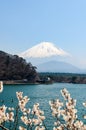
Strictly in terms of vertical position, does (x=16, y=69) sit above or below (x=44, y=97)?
above

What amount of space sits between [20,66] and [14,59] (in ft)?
10.6

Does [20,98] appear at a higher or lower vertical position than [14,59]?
lower

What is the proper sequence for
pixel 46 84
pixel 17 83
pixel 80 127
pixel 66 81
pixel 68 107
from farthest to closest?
pixel 66 81, pixel 46 84, pixel 17 83, pixel 68 107, pixel 80 127

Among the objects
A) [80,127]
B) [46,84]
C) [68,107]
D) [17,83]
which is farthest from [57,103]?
[46,84]

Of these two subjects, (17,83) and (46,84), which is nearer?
(17,83)

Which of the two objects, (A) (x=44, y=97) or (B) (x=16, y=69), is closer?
(A) (x=44, y=97)

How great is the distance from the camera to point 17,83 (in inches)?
5487

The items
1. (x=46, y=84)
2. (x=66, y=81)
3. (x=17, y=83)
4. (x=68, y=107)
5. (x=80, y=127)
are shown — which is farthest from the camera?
(x=66, y=81)

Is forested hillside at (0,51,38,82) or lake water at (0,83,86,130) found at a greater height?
forested hillside at (0,51,38,82)

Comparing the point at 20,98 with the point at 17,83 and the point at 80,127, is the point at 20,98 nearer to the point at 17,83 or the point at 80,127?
the point at 80,127

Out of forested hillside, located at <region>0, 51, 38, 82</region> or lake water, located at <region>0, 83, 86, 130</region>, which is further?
forested hillside, located at <region>0, 51, 38, 82</region>

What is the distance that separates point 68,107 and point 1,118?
3.32ft

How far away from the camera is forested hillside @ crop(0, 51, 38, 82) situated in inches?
5635

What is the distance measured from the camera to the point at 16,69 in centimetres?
14575
